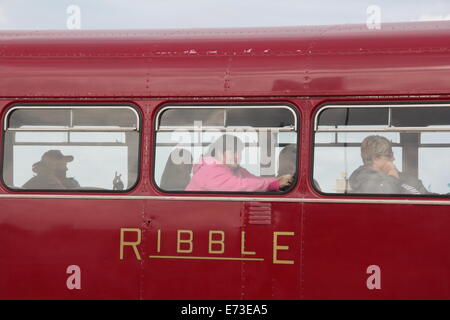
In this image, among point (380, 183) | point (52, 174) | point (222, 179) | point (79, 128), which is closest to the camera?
point (380, 183)

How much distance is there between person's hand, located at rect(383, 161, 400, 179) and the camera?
7.34 meters

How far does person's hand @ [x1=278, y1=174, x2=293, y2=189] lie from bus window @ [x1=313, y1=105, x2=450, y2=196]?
0.23 m

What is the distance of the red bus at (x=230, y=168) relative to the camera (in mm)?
7270

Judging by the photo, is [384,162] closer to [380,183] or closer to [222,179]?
[380,183]

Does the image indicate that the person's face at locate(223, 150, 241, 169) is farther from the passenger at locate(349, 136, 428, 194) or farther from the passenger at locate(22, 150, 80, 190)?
the passenger at locate(22, 150, 80, 190)

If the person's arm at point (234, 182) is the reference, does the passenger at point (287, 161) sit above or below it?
above

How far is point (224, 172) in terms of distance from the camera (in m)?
7.61

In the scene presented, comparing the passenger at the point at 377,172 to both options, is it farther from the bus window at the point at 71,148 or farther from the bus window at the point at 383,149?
the bus window at the point at 71,148

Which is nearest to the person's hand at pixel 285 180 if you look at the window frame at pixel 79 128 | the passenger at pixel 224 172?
the passenger at pixel 224 172

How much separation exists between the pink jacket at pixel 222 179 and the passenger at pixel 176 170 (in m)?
0.07

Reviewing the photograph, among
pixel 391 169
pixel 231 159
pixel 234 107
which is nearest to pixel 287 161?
pixel 231 159

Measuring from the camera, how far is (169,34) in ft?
26.8

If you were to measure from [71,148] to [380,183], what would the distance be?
288 cm

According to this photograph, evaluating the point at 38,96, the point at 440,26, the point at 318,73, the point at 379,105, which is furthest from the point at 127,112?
the point at 440,26
